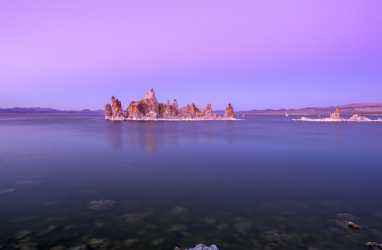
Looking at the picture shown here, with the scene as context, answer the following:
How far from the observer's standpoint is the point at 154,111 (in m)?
129

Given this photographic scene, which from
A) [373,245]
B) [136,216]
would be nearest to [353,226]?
[373,245]

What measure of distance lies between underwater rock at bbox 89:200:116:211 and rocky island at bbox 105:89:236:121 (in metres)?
113

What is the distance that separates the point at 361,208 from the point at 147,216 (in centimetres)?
984

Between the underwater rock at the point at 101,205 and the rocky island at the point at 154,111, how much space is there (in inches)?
4447

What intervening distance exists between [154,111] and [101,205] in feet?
383

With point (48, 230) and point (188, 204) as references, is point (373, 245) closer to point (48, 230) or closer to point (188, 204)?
point (188, 204)

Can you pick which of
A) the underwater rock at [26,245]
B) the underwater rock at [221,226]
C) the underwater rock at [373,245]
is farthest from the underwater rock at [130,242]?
the underwater rock at [373,245]

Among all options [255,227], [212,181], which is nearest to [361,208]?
[255,227]

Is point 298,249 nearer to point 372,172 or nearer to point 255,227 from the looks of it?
point 255,227

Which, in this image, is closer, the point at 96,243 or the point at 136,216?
the point at 96,243

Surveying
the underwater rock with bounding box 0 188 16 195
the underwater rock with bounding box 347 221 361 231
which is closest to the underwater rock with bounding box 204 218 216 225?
the underwater rock with bounding box 347 221 361 231

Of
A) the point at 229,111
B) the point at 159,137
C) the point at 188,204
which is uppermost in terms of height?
the point at 229,111

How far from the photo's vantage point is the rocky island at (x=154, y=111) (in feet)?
411

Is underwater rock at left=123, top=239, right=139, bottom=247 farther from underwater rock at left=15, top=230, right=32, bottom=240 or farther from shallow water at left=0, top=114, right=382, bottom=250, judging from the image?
underwater rock at left=15, top=230, right=32, bottom=240
